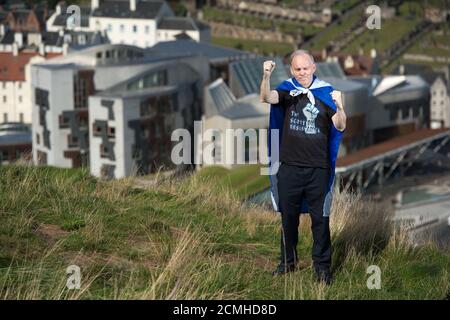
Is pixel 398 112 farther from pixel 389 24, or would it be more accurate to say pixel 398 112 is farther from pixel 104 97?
pixel 389 24

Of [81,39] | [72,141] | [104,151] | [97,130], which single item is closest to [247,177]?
[104,151]

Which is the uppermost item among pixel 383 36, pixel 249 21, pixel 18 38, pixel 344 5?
pixel 344 5

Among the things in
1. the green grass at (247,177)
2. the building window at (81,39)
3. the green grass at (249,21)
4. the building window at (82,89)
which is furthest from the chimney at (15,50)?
the green grass at (249,21)

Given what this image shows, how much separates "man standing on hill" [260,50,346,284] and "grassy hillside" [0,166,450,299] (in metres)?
0.55

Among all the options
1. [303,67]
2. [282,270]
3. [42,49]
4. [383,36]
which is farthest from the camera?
[383,36]

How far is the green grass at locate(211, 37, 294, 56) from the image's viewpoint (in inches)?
4708

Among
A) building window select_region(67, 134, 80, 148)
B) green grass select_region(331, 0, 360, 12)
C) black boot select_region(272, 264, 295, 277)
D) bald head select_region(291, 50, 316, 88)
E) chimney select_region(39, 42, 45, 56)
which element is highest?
bald head select_region(291, 50, 316, 88)

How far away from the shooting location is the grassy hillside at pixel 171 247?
9055 mm

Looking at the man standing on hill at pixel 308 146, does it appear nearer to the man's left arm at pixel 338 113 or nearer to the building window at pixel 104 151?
the man's left arm at pixel 338 113

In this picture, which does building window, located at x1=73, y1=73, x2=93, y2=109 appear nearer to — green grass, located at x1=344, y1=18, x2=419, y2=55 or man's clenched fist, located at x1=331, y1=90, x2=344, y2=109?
man's clenched fist, located at x1=331, y1=90, x2=344, y2=109

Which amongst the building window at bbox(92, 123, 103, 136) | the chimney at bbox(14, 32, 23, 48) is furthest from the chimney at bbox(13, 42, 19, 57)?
the building window at bbox(92, 123, 103, 136)

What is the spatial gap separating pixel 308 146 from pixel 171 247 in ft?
5.50

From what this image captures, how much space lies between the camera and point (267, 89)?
9.54 metres

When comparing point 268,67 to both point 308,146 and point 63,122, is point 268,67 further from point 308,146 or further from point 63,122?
point 63,122
